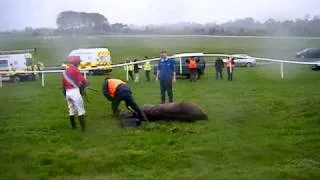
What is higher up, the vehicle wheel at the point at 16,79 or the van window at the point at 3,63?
the van window at the point at 3,63

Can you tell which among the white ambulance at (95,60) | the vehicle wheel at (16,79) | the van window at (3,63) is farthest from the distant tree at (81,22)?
the van window at (3,63)

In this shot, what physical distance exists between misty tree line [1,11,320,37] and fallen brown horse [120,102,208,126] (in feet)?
5.78

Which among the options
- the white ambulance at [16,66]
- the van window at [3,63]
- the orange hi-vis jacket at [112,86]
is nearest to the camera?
the orange hi-vis jacket at [112,86]

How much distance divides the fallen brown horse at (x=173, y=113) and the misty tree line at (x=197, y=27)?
5.78 ft

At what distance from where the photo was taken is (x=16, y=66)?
31.5 metres

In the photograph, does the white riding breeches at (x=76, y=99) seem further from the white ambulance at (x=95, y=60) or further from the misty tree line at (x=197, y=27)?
the white ambulance at (x=95, y=60)

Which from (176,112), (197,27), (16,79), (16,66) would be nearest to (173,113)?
(176,112)

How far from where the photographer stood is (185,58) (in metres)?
29.5

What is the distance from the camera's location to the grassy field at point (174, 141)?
26.3 ft

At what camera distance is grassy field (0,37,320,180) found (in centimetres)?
803

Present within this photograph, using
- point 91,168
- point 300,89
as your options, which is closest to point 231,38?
point 91,168

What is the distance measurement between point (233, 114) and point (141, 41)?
3155 mm

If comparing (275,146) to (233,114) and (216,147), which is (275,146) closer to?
(216,147)

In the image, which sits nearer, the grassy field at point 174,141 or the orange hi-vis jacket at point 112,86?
the grassy field at point 174,141
